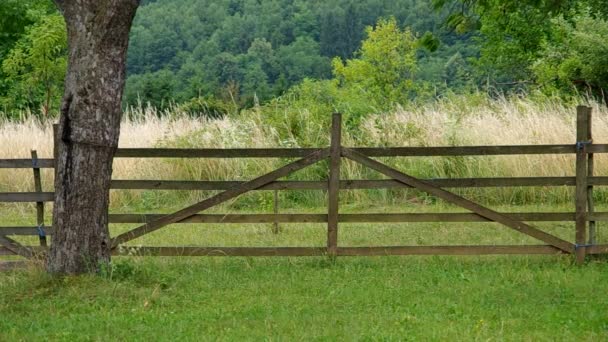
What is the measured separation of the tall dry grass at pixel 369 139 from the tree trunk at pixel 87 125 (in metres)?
7.25

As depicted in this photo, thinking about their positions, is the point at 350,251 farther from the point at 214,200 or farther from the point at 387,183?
the point at 214,200

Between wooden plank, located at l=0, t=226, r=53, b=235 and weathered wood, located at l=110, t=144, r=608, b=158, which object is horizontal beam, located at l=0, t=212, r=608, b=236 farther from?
weathered wood, located at l=110, t=144, r=608, b=158

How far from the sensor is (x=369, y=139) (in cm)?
1848

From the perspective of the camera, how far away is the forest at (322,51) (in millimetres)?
22469

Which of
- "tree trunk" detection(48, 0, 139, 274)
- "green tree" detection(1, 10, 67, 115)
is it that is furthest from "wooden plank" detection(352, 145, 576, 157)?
"green tree" detection(1, 10, 67, 115)

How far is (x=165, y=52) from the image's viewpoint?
239 ft

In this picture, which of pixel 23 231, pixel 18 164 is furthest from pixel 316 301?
pixel 18 164

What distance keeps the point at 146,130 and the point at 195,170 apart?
2368mm

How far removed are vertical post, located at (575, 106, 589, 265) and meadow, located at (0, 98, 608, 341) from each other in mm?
252

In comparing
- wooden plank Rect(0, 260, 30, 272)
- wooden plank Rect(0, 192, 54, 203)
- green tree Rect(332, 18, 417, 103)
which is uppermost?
green tree Rect(332, 18, 417, 103)

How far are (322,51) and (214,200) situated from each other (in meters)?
71.5

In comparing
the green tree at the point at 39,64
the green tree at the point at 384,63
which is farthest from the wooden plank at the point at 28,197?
the green tree at the point at 384,63

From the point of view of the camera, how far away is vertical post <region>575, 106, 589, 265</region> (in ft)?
35.4

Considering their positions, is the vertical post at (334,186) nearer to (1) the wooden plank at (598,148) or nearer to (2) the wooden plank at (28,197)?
(1) the wooden plank at (598,148)
